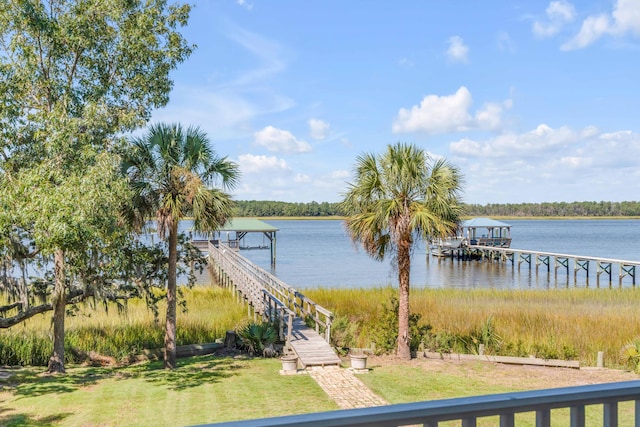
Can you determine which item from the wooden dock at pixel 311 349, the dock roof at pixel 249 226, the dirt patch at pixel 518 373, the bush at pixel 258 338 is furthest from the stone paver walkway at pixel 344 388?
the dock roof at pixel 249 226

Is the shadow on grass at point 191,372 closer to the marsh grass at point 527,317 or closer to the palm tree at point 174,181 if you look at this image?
the palm tree at point 174,181

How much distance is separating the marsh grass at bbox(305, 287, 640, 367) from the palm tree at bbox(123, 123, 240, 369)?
634 cm

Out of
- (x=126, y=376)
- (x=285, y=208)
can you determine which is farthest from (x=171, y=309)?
(x=285, y=208)

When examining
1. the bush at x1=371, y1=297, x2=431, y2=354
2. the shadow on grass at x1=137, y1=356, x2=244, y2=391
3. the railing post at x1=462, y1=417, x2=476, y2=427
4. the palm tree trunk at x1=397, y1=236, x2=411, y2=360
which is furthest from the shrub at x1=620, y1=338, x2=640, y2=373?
the railing post at x1=462, y1=417, x2=476, y2=427

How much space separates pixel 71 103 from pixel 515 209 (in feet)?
594

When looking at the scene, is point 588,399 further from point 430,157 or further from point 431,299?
point 431,299

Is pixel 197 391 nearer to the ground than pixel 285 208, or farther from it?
nearer to the ground

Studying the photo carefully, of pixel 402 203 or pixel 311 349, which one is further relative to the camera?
pixel 311 349

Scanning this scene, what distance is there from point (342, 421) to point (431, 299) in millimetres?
22962

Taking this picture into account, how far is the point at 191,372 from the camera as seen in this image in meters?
14.1

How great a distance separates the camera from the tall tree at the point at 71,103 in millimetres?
10812

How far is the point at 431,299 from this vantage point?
23734 millimetres

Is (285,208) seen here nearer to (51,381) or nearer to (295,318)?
(295,318)

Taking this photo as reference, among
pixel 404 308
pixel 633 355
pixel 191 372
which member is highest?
pixel 404 308
